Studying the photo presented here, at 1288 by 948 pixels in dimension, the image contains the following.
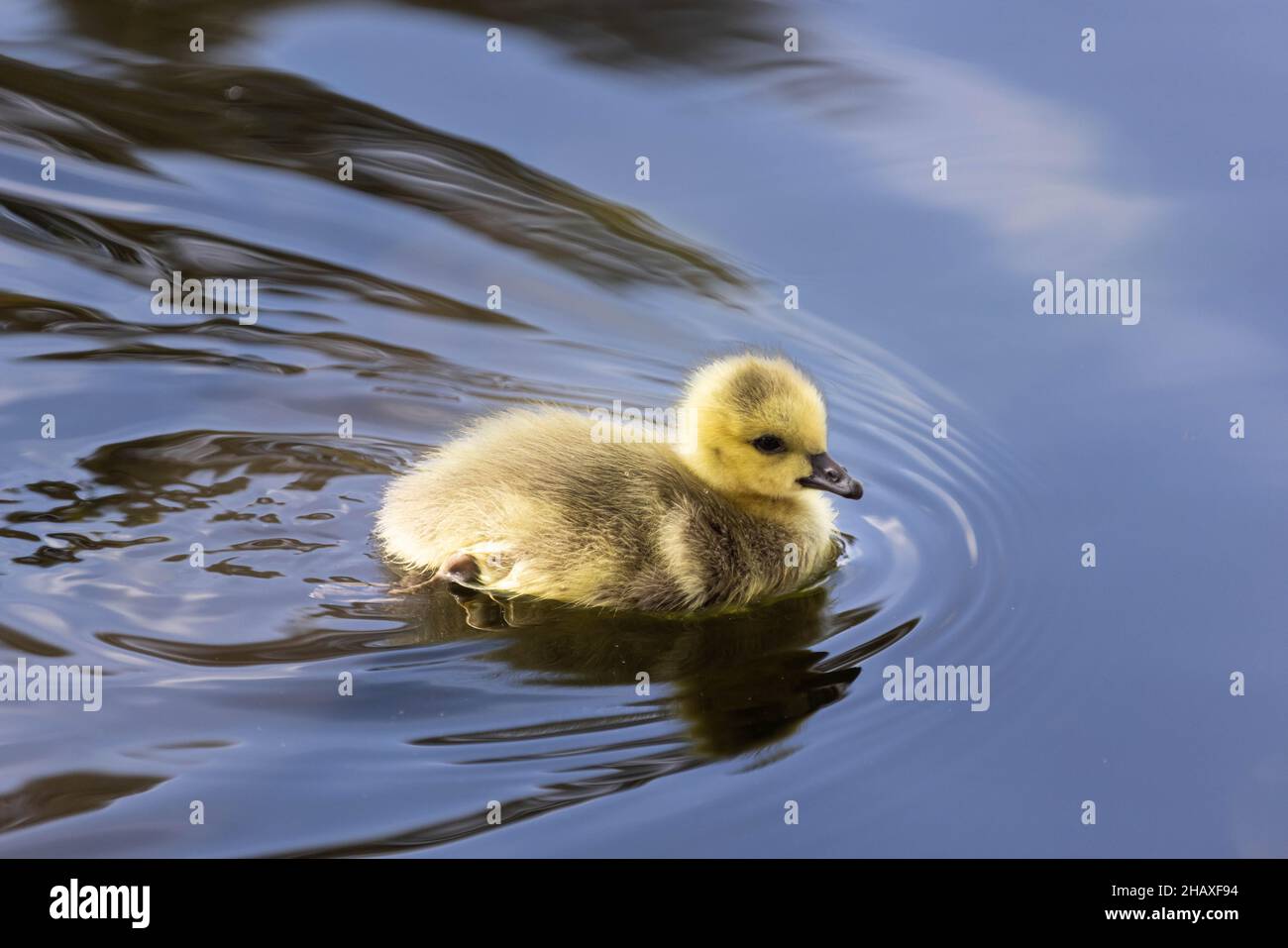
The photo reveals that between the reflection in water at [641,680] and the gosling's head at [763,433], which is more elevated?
the gosling's head at [763,433]

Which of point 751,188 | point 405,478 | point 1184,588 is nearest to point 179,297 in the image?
point 405,478

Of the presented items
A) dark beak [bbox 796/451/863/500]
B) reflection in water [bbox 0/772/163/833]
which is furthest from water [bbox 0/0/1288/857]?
dark beak [bbox 796/451/863/500]

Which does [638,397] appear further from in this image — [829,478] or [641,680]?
[641,680]

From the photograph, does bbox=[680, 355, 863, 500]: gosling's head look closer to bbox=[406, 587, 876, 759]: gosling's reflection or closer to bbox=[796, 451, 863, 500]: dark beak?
bbox=[796, 451, 863, 500]: dark beak

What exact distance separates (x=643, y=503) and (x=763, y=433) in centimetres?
Answer: 33

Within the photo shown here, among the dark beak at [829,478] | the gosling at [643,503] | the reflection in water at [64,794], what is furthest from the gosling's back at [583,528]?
the reflection in water at [64,794]

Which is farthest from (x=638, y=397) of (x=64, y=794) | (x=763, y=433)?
(x=64, y=794)

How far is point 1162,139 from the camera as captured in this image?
5438 mm

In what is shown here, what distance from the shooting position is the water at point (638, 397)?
10.6ft

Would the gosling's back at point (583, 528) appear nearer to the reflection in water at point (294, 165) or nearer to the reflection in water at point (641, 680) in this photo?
the reflection in water at point (641, 680)

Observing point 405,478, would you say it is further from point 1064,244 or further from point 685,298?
point 1064,244

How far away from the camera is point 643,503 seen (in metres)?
3.87

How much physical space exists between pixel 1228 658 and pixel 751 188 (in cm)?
236

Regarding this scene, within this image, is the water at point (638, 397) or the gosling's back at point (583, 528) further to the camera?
the gosling's back at point (583, 528)
